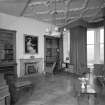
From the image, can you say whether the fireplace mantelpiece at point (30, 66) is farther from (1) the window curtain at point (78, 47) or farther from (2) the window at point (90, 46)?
(2) the window at point (90, 46)

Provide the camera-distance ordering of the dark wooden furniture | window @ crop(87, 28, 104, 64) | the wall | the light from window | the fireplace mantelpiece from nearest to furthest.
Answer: the dark wooden furniture, the wall, the fireplace mantelpiece, window @ crop(87, 28, 104, 64), the light from window

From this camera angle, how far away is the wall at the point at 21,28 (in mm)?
6098

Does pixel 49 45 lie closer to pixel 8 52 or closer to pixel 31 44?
pixel 31 44

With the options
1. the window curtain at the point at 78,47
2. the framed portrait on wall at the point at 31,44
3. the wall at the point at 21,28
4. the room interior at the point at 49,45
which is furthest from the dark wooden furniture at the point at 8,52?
the window curtain at the point at 78,47

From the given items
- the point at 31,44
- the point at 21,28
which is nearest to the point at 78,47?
the point at 31,44

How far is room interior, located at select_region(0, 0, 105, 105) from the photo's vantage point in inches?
197

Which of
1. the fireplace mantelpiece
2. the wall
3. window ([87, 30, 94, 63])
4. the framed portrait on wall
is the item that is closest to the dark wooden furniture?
the wall

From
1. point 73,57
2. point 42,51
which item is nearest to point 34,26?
point 42,51

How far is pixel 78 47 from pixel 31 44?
322 cm

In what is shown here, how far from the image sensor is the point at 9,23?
6.19m

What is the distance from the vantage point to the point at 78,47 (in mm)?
8070

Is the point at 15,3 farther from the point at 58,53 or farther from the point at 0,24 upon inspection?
the point at 58,53

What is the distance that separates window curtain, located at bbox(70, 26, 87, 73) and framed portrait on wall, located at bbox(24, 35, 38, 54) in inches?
103

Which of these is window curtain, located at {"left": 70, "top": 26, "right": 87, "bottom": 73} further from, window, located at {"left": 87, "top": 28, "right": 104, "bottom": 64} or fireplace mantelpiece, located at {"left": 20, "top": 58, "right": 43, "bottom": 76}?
fireplace mantelpiece, located at {"left": 20, "top": 58, "right": 43, "bottom": 76}
